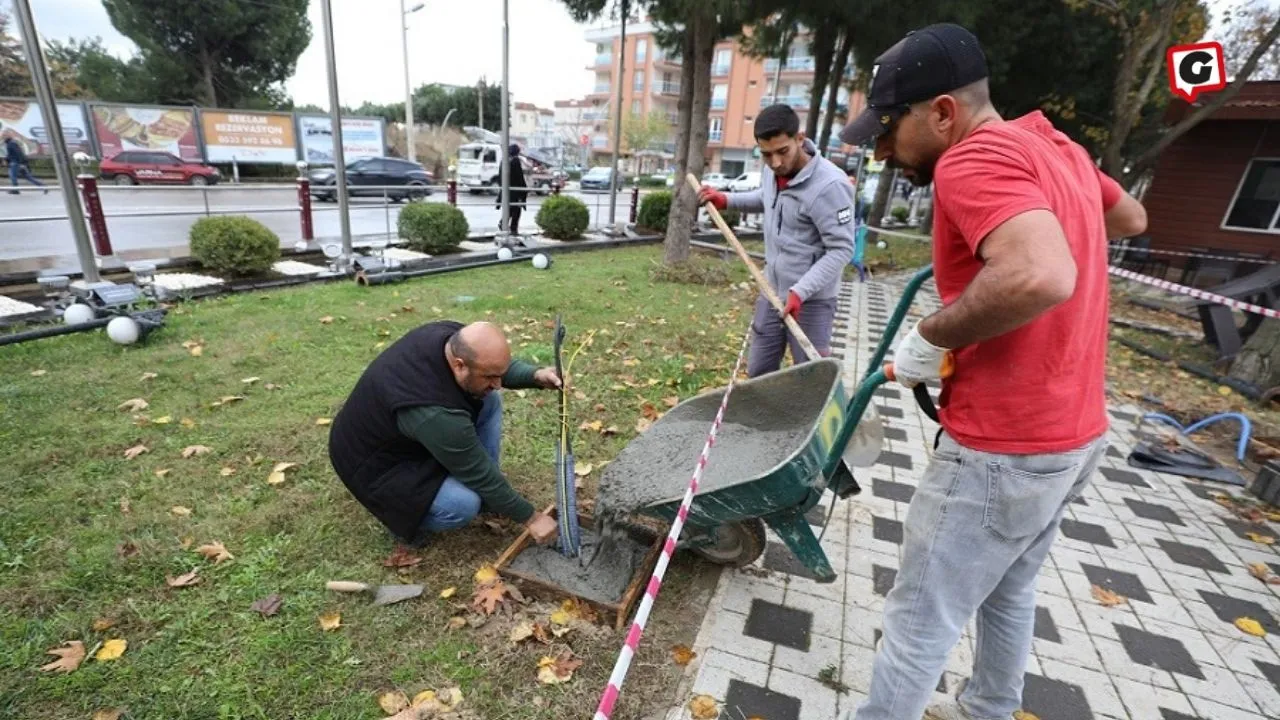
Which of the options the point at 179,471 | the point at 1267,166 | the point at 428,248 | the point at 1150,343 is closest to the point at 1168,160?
the point at 1267,166

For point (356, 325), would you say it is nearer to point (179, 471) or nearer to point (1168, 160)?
point (179, 471)

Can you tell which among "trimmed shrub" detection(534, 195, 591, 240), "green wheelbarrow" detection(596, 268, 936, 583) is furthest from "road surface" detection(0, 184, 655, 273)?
"green wheelbarrow" detection(596, 268, 936, 583)

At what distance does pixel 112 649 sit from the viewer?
7.16 ft

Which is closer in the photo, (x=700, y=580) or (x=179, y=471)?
(x=700, y=580)

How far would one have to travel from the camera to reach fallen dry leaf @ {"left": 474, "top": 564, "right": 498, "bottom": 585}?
8.58 feet

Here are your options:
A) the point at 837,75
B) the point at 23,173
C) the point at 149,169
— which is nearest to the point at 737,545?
the point at 837,75

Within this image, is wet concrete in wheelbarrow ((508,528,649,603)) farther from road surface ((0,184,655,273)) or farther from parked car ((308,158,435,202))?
parked car ((308,158,435,202))

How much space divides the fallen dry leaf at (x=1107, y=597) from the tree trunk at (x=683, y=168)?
24.0 ft

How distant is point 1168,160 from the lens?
13.0 metres

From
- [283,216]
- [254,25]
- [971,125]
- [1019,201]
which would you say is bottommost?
[283,216]

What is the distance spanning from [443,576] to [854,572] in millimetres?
1914

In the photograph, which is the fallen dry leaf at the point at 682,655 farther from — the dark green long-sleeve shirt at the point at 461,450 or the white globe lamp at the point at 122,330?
the white globe lamp at the point at 122,330

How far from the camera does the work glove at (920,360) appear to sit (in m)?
1.55

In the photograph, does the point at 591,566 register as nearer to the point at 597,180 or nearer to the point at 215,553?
the point at 215,553
